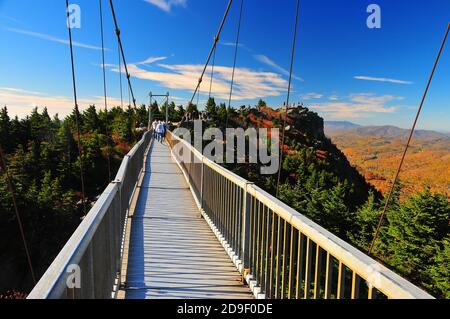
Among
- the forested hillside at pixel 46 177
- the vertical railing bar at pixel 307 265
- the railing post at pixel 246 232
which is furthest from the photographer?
the forested hillside at pixel 46 177

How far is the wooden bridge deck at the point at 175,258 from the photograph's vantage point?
3574mm

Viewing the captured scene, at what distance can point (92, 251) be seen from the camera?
212cm

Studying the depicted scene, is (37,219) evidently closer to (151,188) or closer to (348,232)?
(348,232)

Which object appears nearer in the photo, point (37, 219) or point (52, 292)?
point (52, 292)

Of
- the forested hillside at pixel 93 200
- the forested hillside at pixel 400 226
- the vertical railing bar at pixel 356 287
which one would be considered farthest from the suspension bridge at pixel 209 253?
the forested hillside at pixel 400 226

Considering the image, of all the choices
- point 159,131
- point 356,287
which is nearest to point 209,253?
point 356,287

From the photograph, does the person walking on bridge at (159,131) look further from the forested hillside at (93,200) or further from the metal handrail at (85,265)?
the metal handrail at (85,265)

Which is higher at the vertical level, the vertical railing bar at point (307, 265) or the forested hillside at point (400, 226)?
the vertical railing bar at point (307, 265)

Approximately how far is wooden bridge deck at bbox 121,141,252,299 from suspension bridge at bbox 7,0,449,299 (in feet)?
0.04

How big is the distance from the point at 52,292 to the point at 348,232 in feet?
132

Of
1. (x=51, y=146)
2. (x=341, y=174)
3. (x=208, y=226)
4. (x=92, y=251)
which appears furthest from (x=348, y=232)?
(x=341, y=174)

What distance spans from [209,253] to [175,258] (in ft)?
1.58

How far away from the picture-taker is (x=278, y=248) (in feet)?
9.30

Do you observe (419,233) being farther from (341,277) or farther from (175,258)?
(341,277)
